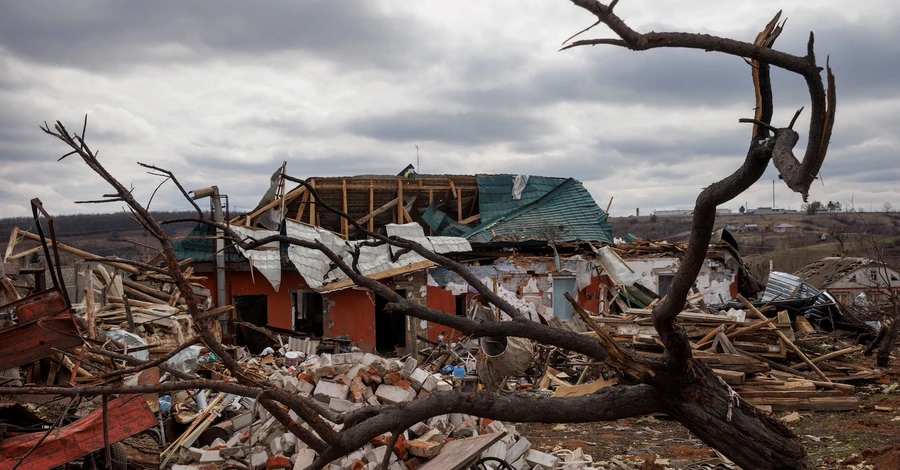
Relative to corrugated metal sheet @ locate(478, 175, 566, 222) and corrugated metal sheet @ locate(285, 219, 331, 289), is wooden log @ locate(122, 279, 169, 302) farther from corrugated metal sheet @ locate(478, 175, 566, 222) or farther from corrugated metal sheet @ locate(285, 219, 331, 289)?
corrugated metal sheet @ locate(478, 175, 566, 222)

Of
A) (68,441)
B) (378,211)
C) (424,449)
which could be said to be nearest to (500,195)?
(378,211)

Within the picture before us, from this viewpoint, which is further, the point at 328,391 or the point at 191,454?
the point at 328,391

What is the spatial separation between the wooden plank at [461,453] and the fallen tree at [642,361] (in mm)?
3132

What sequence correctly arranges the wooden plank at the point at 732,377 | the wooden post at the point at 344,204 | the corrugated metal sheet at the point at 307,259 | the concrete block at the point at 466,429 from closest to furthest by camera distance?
the concrete block at the point at 466,429 < the wooden plank at the point at 732,377 < the corrugated metal sheet at the point at 307,259 < the wooden post at the point at 344,204

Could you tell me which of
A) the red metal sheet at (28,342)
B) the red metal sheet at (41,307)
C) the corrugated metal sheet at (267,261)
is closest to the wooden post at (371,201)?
the corrugated metal sheet at (267,261)

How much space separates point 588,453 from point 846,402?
17.7 ft

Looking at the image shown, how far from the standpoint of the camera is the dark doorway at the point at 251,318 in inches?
758

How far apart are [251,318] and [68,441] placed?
51.8 ft

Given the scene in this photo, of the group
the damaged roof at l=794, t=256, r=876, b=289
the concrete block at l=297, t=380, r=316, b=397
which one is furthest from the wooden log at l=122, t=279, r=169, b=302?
the damaged roof at l=794, t=256, r=876, b=289

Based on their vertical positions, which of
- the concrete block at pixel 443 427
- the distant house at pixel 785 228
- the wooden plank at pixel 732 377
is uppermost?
the distant house at pixel 785 228

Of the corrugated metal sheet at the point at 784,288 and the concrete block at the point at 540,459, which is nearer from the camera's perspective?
the concrete block at the point at 540,459

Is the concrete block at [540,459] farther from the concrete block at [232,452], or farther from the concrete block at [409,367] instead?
the concrete block at [232,452]

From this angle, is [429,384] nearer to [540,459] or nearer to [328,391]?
[328,391]

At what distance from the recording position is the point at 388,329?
986 inches
